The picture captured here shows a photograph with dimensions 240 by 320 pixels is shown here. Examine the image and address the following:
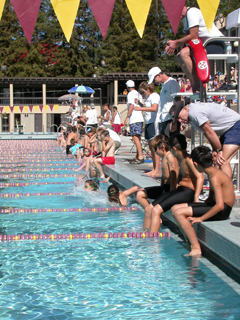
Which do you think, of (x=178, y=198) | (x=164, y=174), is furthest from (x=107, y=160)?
(x=178, y=198)

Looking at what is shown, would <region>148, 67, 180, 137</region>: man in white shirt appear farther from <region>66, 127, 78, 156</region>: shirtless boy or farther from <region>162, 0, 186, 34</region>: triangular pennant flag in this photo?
<region>66, 127, 78, 156</region>: shirtless boy

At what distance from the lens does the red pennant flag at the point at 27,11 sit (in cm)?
530

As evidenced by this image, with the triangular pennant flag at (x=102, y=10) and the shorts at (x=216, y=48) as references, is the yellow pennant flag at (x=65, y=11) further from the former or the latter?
the shorts at (x=216, y=48)

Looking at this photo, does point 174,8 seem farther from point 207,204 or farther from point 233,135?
point 207,204

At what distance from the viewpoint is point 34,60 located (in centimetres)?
5688

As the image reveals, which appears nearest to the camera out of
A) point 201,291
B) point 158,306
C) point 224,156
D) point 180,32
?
point 158,306

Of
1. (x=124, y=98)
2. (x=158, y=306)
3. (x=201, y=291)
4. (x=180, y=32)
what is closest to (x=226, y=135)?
(x=201, y=291)

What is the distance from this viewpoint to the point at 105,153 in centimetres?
1099

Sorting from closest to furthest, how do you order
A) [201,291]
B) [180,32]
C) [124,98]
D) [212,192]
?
[201,291] < [212,192] < [124,98] < [180,32]

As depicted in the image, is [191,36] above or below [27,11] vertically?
below

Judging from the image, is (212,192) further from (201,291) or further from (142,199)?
(142,199)

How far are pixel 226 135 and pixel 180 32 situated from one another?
→ 47.0 meters

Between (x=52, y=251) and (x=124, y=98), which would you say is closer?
(x=52, y=251)

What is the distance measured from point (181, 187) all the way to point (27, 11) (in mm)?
2639
